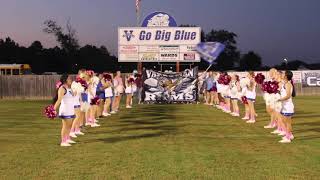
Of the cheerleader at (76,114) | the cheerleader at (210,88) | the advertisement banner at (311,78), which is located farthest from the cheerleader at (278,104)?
the advertisement banner at (311,78)

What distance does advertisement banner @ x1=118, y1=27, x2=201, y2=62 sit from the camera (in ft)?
121

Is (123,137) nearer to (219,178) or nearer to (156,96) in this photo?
(219,178)

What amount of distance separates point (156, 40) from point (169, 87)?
4318mm

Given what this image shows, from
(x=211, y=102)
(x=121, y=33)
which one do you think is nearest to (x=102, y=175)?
(x=211, y=102)

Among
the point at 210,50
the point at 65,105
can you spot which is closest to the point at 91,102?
the point at 65,105

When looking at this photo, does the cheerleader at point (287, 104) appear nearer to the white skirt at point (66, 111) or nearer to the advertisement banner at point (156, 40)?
the white skirt at point (66, 111)

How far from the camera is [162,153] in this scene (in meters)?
12.2

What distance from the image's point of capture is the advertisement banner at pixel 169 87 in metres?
34.3

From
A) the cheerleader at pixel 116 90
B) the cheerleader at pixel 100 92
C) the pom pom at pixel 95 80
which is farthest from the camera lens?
the cheerleader at pixel 116 90

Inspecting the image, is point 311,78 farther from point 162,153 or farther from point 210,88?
point 162,153

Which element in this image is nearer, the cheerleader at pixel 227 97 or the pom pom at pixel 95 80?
the pom pom at pixel 95 80

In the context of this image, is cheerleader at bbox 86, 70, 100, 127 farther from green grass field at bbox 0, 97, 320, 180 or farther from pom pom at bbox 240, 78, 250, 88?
pom pom at bbox 240, 78, 250, 88

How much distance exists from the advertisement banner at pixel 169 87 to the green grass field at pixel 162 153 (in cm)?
1493

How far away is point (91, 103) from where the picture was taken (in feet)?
59.6
